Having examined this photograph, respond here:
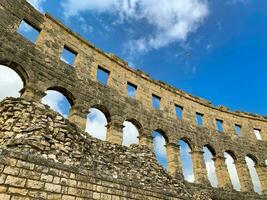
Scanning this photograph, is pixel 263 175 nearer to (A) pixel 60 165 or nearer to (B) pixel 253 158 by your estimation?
(B) pixel 253 158

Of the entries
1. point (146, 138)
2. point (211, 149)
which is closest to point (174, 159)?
point (146, 138)

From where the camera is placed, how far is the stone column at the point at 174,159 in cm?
1475

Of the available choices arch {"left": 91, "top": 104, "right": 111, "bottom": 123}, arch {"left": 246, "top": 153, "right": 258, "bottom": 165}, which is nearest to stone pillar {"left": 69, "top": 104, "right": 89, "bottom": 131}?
arch {"left": 91, "top": 104, "right": 111, "bottom": 123}

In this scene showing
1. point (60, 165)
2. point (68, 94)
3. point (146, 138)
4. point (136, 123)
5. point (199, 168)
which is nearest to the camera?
point (60, 165)

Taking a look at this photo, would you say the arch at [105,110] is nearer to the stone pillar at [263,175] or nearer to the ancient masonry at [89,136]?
the ancient masonry at [89,136]

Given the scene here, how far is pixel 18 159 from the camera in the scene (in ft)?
14.3

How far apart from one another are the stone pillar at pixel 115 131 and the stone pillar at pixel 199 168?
638 cm

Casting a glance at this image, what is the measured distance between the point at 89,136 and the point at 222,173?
44.7 ft

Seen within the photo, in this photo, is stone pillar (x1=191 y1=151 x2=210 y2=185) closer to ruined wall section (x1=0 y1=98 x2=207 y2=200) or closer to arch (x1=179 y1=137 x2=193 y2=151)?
arch (x1=179 y1=137 x2=193 y2=151)

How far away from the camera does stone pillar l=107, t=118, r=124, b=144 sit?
13086mm

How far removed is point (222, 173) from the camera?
1728 centimetres

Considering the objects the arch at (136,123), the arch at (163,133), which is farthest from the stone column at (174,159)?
the arch at (136,123)

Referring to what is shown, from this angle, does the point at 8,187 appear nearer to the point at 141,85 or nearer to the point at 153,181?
the point at 153,181

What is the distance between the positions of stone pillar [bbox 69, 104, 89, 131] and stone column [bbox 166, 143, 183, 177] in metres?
6.45
